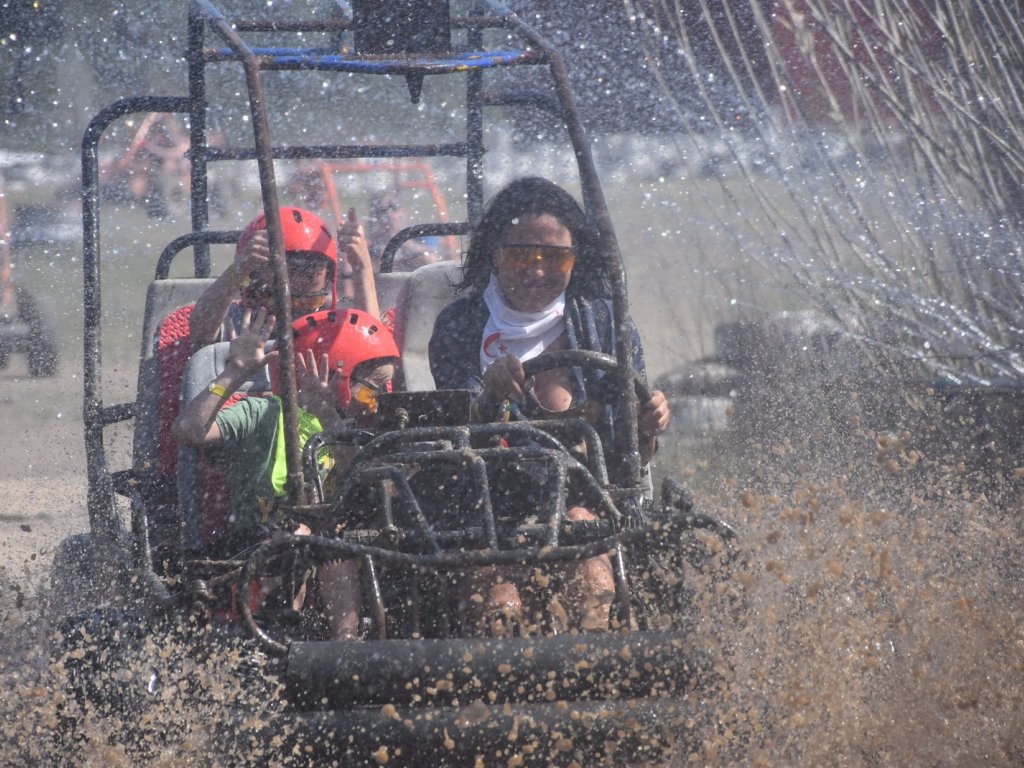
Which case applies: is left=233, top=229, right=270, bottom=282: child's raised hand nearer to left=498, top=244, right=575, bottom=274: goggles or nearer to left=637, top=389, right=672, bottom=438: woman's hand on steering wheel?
left=498, top=244, right=575, bottom=274: goggles

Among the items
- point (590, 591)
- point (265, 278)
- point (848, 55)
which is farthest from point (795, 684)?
point (848, 55)

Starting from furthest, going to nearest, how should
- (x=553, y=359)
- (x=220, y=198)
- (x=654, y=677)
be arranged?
(x=220, y=198)
(x=553, y=359)
(x=654, y=677)

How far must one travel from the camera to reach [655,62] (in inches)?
509

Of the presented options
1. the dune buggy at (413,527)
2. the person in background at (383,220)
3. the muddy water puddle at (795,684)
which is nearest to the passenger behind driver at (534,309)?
the dune buggy at (413,527)

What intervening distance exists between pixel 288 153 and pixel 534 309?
3.47 ft

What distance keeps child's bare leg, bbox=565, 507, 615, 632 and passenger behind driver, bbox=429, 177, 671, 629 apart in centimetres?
56

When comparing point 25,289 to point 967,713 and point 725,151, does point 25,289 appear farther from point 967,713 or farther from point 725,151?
point 967,713

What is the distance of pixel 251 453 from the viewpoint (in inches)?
124

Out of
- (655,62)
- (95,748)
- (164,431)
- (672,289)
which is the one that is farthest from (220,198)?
(95,748)

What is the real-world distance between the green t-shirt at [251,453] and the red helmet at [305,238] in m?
0.43

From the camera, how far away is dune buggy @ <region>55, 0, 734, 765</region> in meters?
2.17

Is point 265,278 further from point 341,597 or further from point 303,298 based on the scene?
point 341,597

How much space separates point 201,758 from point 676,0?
10.6 m

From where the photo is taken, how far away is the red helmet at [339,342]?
10.5ft
